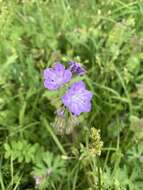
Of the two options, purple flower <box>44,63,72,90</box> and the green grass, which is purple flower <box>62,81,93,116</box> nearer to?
purple flower <box>44,63,72,90</box>

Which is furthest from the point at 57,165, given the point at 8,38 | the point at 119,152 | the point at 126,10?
the point at 126,10

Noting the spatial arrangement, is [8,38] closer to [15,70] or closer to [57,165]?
[15,70]

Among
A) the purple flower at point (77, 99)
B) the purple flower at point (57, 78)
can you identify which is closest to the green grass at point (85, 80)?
the purple flower at point (77, 99)

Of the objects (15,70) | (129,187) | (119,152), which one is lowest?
(129,187)

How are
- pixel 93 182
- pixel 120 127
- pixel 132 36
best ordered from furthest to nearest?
pixel 132 36
pixel 120 127
pixel 93 182

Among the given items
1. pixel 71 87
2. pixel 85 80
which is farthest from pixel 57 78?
pixel 85 80

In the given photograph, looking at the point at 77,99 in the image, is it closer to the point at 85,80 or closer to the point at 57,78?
the point at 57,78
